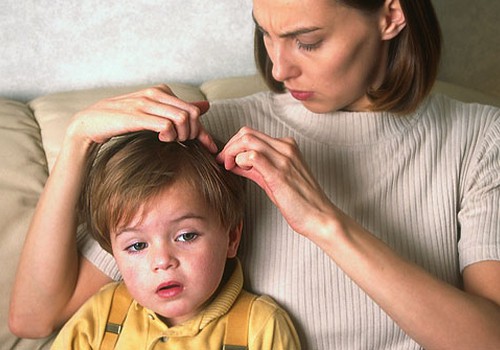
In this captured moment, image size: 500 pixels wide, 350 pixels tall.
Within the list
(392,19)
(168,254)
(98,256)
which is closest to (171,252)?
(168,254)

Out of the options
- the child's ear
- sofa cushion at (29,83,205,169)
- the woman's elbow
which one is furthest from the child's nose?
sofa cushion at (29,83,205,169)

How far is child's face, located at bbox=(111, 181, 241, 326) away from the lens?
4.42ft

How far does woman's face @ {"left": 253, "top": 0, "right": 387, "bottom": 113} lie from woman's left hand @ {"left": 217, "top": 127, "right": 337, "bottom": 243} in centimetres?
16

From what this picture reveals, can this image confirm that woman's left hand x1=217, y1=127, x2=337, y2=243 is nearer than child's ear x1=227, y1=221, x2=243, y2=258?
Yes

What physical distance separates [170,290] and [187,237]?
9 centimetres

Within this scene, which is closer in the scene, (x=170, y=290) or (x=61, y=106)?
(x=170, y=290)

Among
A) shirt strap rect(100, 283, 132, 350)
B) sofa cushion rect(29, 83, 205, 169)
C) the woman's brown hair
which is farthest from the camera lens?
sofa cushion rect(29, 83, 205, 169)

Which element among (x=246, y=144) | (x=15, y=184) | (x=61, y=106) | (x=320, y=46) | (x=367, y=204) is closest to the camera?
(x=246, y=144)

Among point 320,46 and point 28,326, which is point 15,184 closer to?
point 28,326

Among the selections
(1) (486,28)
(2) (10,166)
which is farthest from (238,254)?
(1) (486,28)

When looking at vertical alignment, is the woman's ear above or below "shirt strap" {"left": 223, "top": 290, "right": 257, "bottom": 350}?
above

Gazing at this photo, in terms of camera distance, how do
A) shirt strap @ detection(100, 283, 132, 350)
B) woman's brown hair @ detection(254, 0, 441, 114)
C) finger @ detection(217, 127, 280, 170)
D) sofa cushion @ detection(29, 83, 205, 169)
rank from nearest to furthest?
finger @ detection(217, 127, 280, 170)
shirt strap @ detection(100, 283, 132, 350)
woman's brown hair @ detection(254, 0, 441, 114)
sofa cushion @ detection(29, 83, 205, 169)

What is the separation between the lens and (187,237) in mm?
1372

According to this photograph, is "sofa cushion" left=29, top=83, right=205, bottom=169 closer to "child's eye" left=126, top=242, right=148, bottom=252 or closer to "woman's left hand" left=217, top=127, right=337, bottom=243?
"child's eye" left=126, top=242, right=148, bottom=252
